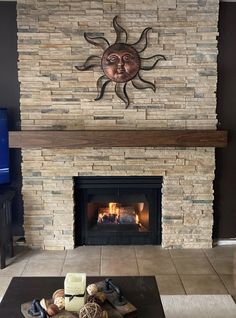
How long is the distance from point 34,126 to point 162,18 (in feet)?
5.28

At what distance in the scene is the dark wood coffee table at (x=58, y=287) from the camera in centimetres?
190

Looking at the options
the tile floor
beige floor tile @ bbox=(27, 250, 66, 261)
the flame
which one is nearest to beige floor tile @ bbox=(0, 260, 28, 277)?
the tile floor

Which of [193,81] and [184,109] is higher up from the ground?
[193,81]

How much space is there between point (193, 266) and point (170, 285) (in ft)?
1.52

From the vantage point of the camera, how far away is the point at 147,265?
11.2 ft

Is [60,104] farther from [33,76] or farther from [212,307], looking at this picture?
[212,307]

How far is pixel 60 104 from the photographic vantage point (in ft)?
12.1

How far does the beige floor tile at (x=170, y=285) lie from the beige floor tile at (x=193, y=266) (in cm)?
16

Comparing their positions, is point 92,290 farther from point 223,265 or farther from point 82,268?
point 223,265

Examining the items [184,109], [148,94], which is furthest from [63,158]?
[184,109]

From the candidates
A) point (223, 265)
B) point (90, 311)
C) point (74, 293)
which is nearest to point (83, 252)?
point (223, 265)

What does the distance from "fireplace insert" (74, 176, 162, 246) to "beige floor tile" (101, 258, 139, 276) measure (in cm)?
41

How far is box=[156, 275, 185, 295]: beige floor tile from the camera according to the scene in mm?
2908

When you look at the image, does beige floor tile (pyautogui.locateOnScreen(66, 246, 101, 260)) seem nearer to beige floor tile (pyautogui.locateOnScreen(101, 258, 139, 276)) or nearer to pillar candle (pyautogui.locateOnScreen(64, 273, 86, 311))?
beige floor tile (pyautogui.locateOnScreen(101, 258, 139, 276))
